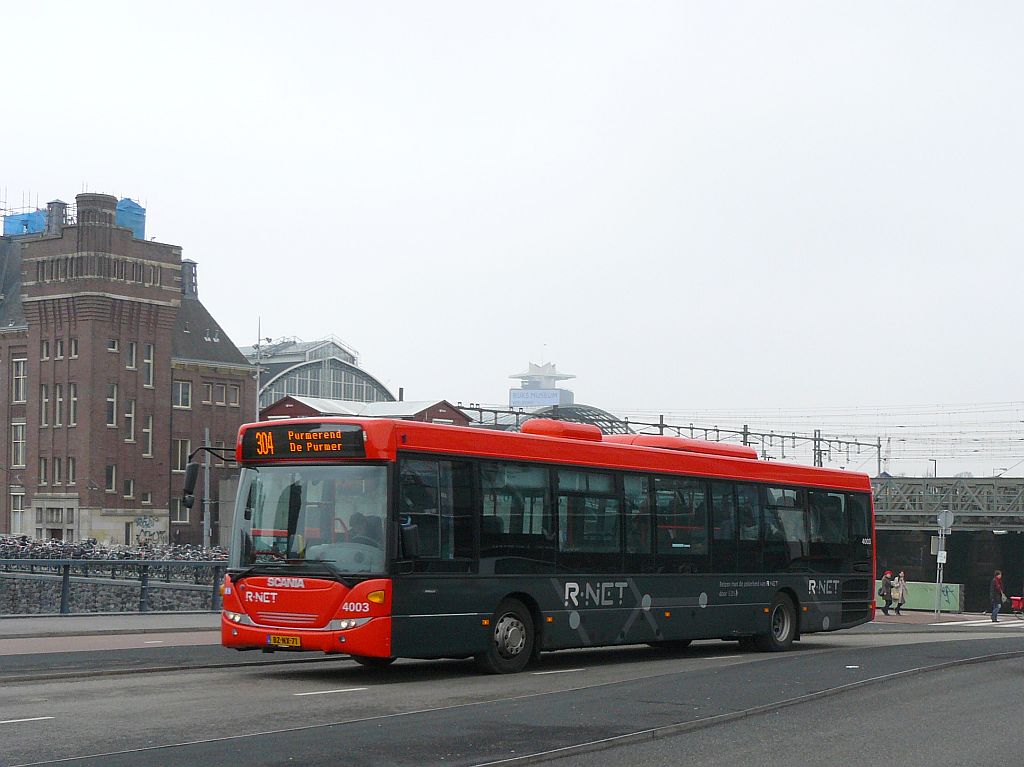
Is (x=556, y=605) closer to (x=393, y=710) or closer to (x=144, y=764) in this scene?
(x=393, y=710)

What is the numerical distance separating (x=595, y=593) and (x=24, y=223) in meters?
88.0

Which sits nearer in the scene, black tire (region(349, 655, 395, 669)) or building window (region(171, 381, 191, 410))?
black tire (region(349, 655, 395, 669))

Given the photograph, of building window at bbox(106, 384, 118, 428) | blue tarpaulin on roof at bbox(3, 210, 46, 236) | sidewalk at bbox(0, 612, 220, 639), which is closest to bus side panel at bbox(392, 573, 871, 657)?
sidewalk at bbox(0, 612, 220, 639)

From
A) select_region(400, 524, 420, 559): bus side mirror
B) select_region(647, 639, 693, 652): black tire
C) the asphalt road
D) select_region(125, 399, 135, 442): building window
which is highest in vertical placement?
select_region(125, 399, 135, 442): building window

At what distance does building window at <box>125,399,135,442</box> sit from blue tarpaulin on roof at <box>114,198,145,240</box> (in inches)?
498

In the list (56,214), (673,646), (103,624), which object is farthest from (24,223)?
(673,646)

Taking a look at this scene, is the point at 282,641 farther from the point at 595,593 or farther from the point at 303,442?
the point at 595,593

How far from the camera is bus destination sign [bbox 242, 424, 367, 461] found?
15719mm

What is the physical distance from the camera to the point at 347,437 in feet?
51.7

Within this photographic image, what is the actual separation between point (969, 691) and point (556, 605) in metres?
4.86

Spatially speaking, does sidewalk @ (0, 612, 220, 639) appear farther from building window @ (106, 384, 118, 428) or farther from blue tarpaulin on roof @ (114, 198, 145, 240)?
blue tarpaulin on roof @ (114, 198, 145, 240)

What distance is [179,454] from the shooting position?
301 ft

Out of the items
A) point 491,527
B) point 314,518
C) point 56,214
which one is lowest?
point 491,527

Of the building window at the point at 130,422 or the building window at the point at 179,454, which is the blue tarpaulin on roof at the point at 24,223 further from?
the building window at the point at 179,454
